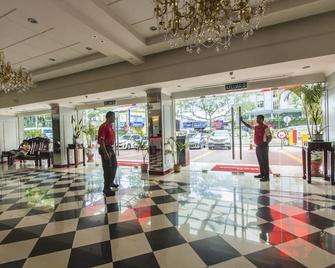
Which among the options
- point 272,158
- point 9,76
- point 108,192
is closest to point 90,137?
point 9,76

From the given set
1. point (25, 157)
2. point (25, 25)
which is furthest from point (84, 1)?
point (25, 157)

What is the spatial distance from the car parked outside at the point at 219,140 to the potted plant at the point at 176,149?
12.4ft

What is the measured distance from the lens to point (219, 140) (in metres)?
10.8

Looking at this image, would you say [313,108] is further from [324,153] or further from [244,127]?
[244,127]

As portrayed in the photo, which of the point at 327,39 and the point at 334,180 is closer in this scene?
the point at 327,39

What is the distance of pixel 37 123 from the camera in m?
11.9

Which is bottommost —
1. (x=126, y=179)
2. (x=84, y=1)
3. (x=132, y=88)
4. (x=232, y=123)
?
(x=126, y=179)

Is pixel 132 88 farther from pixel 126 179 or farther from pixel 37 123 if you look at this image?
pixel 37 123

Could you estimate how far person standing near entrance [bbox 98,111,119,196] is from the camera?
444cm

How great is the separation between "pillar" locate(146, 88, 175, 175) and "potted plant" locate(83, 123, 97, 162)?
382 cm

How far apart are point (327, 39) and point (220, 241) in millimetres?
3625

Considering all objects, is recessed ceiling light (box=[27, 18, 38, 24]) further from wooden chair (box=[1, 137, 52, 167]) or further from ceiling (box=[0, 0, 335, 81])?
wooden chair (box=[1, 137, 52, 167])

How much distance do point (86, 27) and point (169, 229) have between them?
3.19 metres

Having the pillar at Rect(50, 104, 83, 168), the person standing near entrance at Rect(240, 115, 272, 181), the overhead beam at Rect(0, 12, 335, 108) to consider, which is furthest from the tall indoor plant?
the pillar at Rect(50, 104, 83, 168)
